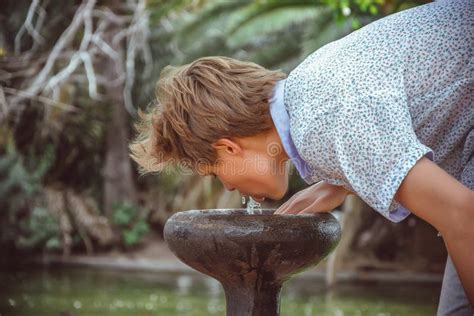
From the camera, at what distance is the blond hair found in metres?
2.07

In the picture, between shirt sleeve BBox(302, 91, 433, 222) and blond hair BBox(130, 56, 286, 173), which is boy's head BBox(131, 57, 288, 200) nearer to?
blond hair BBox(130, 56, 286, 173)

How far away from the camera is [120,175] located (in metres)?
9.53

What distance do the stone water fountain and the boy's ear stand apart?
0.29m

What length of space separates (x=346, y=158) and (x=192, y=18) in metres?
7.00

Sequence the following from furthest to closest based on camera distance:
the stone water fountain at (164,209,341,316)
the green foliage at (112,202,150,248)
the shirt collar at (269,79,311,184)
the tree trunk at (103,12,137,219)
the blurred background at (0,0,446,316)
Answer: the tree trunk at (103,12,137,219), the green foliage at (112,202,150,248), the blurred background at (0,0,446,316), the stone water fountain at (164,209,341,316), the shirt collar at (269,79,311,184)

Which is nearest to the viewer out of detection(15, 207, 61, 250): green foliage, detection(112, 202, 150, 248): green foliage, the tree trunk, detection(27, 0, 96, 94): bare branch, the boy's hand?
the boy's hand

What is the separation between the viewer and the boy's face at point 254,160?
6.96 feet

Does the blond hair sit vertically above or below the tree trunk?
above

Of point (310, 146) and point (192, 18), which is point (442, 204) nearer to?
point (310, 146)

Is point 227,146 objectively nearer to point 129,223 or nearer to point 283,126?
point 283,126

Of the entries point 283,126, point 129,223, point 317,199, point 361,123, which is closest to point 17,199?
point 129,223

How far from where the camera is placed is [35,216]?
8.45 metres

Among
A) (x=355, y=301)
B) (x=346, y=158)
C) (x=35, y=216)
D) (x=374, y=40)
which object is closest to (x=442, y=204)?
(x=346, y=158)

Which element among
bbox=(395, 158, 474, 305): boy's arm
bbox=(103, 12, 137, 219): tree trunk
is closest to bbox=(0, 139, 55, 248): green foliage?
bbox=(103, 12, 137, 219): tree trunk
